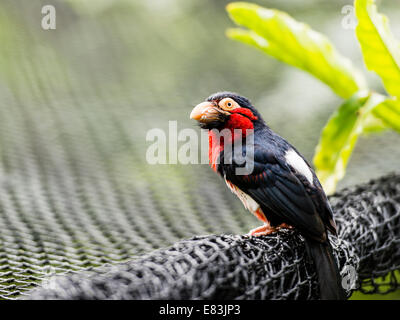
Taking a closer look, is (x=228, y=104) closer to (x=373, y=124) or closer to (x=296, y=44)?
(x=296, y=44)

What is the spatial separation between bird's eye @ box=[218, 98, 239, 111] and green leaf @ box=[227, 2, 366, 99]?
631mm

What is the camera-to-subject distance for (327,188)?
230cm

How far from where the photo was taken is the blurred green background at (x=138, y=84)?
147 inches

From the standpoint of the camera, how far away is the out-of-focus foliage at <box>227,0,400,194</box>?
2.11 m

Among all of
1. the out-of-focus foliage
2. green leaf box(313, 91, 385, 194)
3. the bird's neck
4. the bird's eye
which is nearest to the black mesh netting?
green leaf box(313, 91, 385, 194)

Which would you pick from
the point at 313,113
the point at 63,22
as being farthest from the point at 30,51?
the point at 313,113

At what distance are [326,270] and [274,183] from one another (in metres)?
0.37

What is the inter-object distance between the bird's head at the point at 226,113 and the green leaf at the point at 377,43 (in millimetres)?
594

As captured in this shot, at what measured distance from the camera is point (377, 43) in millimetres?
2107

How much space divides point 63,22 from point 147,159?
2406 millimetres

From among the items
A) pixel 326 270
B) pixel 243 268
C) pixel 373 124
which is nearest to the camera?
pixel 243 268

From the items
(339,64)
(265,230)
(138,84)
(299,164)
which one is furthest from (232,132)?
(138,84)

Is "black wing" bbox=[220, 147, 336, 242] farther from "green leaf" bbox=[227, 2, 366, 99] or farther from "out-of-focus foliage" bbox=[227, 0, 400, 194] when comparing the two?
"green leaf" bbox=[227, 2, 366, 99]

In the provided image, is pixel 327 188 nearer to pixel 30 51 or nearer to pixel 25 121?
pixel 25 121
